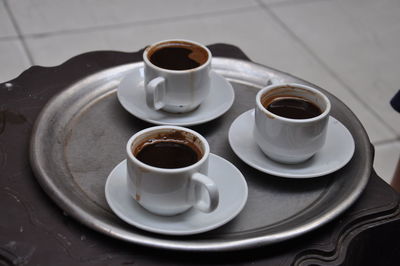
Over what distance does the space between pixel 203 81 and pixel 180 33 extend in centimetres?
99

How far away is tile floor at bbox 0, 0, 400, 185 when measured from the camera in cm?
158

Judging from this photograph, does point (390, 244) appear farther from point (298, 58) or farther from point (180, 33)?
point (180, 33)

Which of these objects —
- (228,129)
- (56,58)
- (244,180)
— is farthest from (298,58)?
(244,180)

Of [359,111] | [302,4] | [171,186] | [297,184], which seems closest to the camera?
[171,186]

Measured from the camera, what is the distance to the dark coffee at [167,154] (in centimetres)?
64

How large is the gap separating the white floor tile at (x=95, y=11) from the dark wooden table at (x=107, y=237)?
1006 mm

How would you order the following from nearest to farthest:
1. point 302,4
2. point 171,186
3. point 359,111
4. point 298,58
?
point 171,186 → point 359,111 → point 298,58 → point 302,4

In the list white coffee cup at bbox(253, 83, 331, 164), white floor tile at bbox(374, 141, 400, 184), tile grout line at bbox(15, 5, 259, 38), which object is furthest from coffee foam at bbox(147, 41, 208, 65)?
tile grout line at bbox(15, 5, 259, 38)

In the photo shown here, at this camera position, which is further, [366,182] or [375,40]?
[375,40]

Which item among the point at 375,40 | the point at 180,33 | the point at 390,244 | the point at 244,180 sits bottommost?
the point at 375,40

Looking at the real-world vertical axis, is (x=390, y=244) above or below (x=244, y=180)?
below

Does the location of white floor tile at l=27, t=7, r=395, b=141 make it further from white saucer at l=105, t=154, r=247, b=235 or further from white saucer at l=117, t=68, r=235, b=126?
white saucer at l=105, t=154, r=247, b=235

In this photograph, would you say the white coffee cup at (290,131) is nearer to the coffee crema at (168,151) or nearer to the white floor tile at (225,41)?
the coffee crema at (168,151)

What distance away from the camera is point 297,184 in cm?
73
